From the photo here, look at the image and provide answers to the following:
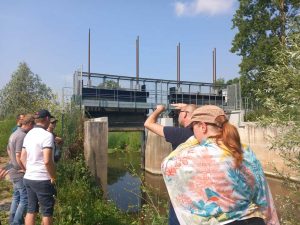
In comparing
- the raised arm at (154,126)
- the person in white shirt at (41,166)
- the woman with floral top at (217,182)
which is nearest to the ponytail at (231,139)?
the woman with floral top at (217,182)

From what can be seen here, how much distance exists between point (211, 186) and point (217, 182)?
0.13 ft

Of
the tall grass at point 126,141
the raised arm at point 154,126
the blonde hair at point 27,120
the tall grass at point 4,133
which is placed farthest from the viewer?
the tall grass at point 126,141

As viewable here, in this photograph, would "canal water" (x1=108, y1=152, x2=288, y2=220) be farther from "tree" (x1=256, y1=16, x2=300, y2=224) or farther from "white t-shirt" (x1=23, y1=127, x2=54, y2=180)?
"white t-shirt" (x1=23, y1=127, x2=54, y2=180)

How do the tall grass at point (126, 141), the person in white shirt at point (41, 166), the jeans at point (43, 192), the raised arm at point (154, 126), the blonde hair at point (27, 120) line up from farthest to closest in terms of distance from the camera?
the tall grass at point (126, 141)
the blonde hair at point (27, 120)
the jeans at point (43, 192)
the person in white shirt at point (41, 166)
the raised arm at point (154, 126)

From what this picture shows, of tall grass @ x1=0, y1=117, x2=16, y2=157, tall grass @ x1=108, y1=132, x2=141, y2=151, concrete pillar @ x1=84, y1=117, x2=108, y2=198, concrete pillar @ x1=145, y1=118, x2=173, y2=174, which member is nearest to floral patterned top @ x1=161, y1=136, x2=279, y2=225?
concrete pillar @ x1=84, y1=117, x2=108, y2=198

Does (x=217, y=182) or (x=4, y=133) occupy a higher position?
(x=217, y=182)

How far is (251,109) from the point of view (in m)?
26.6

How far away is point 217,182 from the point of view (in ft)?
6.94

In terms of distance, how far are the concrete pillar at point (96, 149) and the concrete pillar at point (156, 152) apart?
399 inches

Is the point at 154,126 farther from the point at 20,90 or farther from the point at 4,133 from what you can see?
the point at 20,90

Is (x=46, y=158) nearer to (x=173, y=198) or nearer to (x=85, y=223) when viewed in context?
(x=85, y=223)

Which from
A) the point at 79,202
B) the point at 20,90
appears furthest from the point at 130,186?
the point at 20,90

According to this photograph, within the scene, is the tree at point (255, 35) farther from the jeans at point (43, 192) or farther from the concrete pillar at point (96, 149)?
the jeans at point (43, 192)

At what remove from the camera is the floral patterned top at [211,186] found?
212 cm
